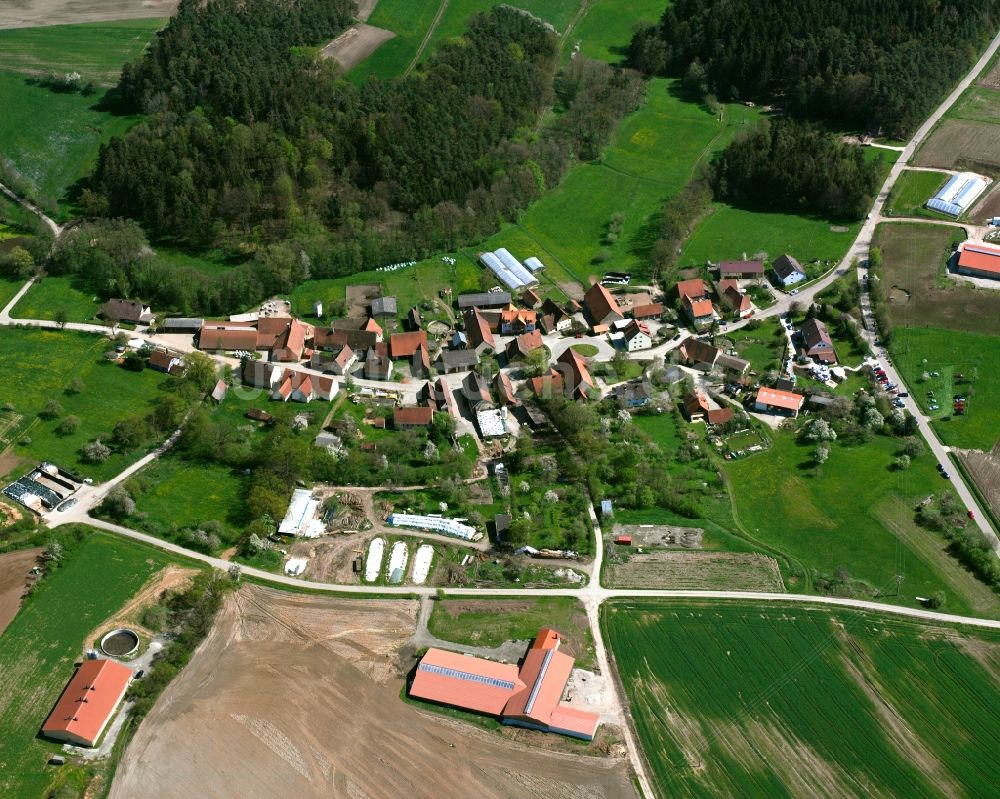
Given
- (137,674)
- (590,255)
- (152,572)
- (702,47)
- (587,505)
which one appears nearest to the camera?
(137,674)

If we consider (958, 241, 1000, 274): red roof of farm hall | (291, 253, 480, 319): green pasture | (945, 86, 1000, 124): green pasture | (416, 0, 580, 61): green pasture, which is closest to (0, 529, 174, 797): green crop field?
(291, 253, 480, 319): green pasture

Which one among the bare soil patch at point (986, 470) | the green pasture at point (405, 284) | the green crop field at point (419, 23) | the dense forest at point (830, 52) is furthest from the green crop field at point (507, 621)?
the green crop field at point (419, 23)

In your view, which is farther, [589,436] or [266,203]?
[266,203]

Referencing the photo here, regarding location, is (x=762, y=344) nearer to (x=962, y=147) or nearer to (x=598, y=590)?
(x=598, y=590)

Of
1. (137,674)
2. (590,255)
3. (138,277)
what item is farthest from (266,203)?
(137,674)

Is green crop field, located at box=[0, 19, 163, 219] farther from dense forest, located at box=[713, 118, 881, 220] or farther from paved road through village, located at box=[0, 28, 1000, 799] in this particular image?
dense forest, located at box=[713, 118, 881, 220]

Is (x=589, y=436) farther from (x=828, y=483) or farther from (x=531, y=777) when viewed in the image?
(x=531, y=777)
